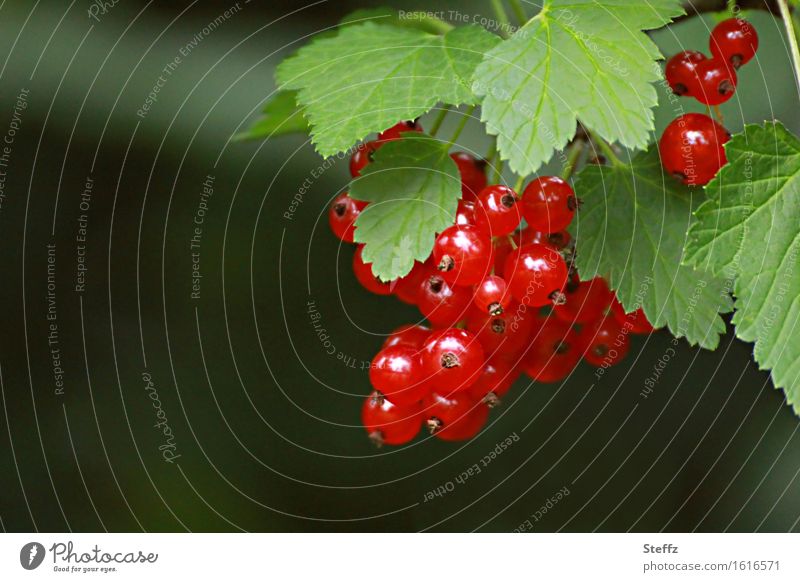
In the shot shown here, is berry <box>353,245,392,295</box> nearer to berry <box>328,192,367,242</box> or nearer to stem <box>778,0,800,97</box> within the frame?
berry <box>328,192,367,242</box>

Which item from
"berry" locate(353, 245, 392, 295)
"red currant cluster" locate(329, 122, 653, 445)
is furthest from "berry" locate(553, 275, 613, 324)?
"berry" locate(353, 245, 392, 295)

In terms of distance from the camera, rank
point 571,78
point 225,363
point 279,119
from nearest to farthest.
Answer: point 571,78 → point 279,119 → point 225,363

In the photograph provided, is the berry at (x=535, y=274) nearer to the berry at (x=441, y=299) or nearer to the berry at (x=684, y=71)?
the berry at (x=441, y=299)

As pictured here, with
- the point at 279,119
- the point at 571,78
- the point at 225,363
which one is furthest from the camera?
the point at 225,363

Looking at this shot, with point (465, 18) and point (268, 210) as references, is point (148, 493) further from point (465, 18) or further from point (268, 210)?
point (465, 18)

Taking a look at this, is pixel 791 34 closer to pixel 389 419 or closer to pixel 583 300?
pixel 583 300

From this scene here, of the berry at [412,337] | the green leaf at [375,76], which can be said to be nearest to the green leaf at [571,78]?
the green leaf at [375,76]

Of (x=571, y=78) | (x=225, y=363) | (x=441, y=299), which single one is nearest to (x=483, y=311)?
(x=441, y=299)

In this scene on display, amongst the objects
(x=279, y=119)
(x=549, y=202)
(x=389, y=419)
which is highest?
(x=279, y=119)
